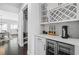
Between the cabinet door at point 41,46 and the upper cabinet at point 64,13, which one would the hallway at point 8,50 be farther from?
the upper cabinet at point 64,13

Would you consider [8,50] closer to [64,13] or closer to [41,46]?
[41,46]

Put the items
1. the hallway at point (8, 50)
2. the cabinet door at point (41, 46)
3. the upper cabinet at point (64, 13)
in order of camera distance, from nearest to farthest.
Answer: the upper cabinet at point (64, 13)
the cabinet door at point (41, 46)
the hallway at point (8, 50)

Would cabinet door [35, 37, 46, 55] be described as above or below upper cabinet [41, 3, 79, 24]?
below

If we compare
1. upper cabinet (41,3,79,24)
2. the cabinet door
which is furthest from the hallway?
upper cabinet (41,3,79,24)

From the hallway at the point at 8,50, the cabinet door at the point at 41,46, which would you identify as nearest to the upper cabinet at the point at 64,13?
the cabinet door at the point at 41,46

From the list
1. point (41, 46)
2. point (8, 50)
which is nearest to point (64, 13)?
point (41, 46)

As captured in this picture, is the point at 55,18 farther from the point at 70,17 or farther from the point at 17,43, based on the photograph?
the point at 17,43

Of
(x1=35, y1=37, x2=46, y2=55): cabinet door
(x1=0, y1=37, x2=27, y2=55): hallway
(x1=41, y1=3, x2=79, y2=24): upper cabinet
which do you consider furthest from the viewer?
(x1=0, y1=37, x2=27, y2=55): hallway

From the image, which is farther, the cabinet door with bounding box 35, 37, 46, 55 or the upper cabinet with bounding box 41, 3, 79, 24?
the cabinet door with bounding box 35, 37, 46, 55

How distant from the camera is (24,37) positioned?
5738mm

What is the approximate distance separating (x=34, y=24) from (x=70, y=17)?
1.61 meters

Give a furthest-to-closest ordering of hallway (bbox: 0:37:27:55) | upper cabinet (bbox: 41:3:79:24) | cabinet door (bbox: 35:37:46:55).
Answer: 1. hallway (bbox: 0:37:27:55)
2. cabinet door (bbox: 35:37:46:55)
3. upper cabinet (bbox: 41:3:79:24)

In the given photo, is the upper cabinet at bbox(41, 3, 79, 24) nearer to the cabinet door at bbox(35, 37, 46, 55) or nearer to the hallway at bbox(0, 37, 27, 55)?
the cabinet door at bbox(35, 37, 46, 55)

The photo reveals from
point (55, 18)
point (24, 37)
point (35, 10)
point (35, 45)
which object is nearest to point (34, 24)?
point (35, 10)
